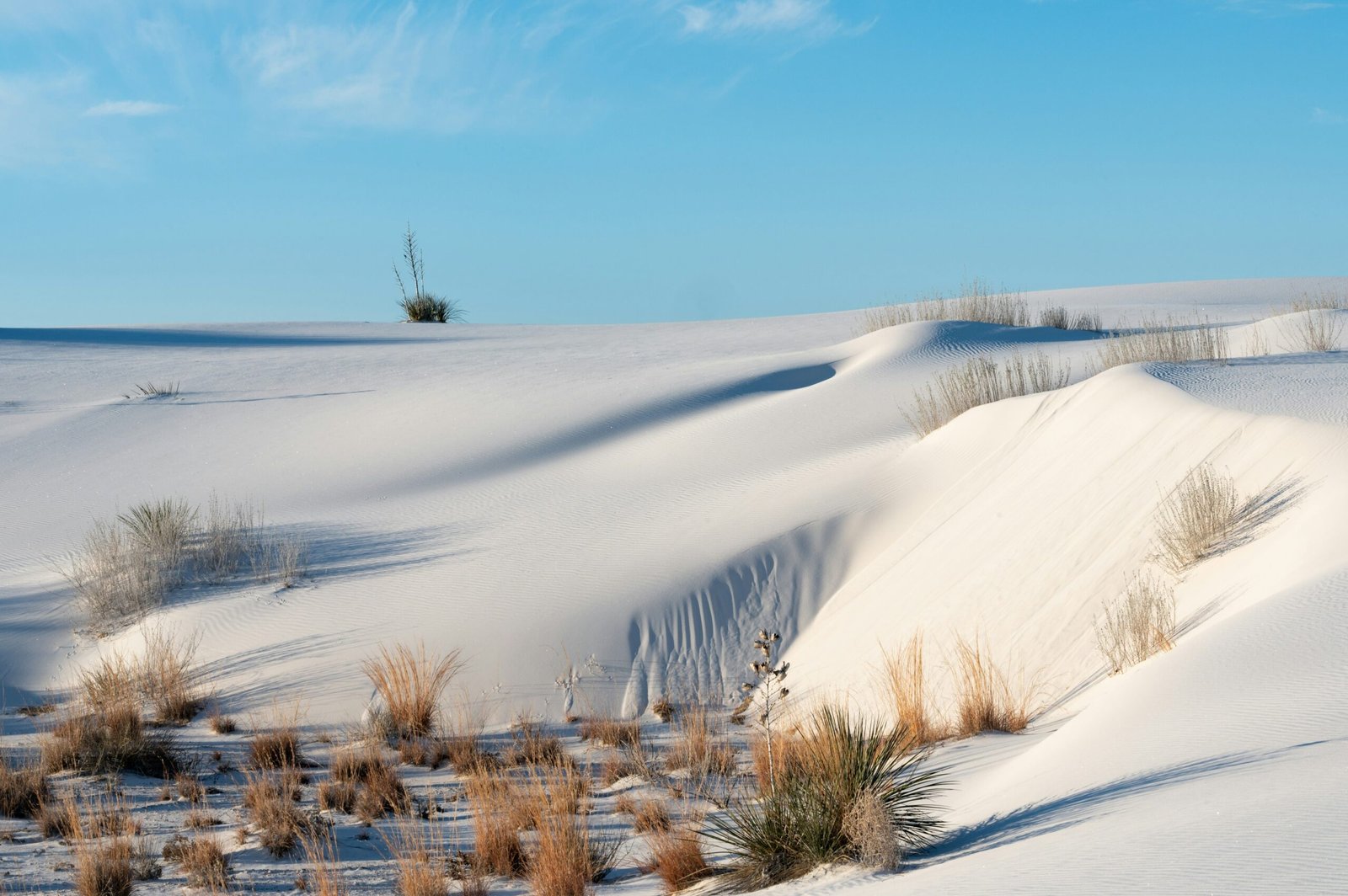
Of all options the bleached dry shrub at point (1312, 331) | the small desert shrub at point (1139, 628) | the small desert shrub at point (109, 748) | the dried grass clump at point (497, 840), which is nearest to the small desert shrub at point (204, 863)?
the dried grass clump at point (497, 840)

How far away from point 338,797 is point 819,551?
4667 mm

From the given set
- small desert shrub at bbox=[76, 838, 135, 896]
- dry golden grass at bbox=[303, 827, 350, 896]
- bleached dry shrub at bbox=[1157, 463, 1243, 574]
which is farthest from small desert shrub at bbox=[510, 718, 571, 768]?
bleached dry shrub at bbox=[1157, 463, 1243, 574]

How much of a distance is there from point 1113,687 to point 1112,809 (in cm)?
175

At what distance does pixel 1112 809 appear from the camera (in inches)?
134

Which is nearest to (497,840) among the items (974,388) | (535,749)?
(535,749)

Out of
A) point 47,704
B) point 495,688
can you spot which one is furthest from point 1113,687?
point 47,704

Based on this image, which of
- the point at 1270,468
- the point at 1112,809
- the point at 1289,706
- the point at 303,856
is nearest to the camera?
the point at 1112,809

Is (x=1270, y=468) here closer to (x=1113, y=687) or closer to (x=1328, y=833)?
(x=1113, y=687)

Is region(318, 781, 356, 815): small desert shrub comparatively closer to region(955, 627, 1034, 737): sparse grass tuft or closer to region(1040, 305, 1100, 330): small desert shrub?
region(955, 627, 1034, 737): sparse grass tuft

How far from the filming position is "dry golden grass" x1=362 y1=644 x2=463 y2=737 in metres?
7.68

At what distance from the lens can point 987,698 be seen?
6000 mm

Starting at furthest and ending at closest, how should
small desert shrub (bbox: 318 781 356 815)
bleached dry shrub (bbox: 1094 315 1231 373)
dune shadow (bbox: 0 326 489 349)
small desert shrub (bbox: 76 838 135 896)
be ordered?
1. dune shadow (bbox: 0 326 489 349)
2. bleached dry shrub (bbox: 1094 315 1231 373)
3. small desert shrub (bbox: 318 781 356 815)
4. small desert shrub (bbox: 76 838 135 896)

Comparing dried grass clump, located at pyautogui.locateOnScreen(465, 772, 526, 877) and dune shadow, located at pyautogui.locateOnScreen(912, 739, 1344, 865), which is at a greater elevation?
dune shadow, located at pyautogui.locateOnScreen(912, 739, 1344, 865)

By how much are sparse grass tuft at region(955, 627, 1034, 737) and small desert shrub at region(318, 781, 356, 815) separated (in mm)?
2991
